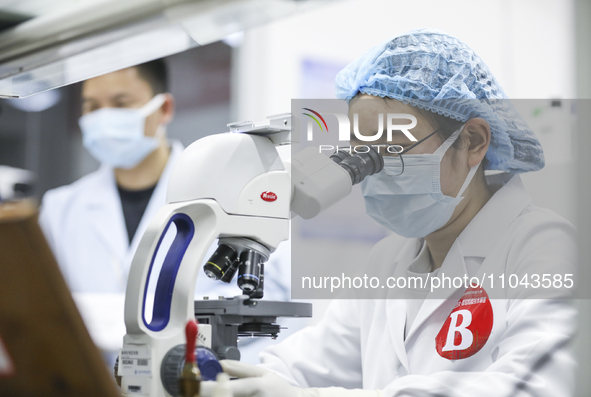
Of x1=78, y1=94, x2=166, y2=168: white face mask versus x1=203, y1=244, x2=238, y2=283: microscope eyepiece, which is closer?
x1=203, y1=244, x2=238, y2=283: microscope eyepiece

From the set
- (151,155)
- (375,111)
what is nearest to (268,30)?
(151,155)

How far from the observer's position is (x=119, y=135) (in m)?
2.71

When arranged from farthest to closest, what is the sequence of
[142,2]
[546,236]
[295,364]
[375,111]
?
[295,364] < [375,111] < [546,236] < [142,2]

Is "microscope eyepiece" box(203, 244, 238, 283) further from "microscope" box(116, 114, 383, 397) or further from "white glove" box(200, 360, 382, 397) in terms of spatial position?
"white glove" box(200, 360, 382, 397)

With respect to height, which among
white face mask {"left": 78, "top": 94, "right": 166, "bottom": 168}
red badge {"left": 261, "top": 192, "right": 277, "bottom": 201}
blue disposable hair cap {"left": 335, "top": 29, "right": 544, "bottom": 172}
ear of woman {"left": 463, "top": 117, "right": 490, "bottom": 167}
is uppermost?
white face mask {"left": 78, "top": 94, "right": 166, "bottom": 168}

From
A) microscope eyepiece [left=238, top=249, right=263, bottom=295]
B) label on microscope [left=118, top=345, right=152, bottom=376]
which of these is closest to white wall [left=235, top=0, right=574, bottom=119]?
microscope eyepiece [left=238, top=249, right=263, bottom=295]

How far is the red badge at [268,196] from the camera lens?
102cm

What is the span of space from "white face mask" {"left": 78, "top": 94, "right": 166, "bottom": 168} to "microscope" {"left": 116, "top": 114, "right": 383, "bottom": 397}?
1799 millimetres

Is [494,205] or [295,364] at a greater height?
[494,205]

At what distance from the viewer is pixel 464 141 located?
4.79 feet

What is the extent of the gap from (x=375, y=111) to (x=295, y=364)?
78 centimetres

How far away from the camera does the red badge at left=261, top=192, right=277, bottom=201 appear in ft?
3.36

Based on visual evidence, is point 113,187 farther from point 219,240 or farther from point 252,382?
point 252,382

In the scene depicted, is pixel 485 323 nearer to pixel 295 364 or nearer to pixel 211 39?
pixel 295 364
